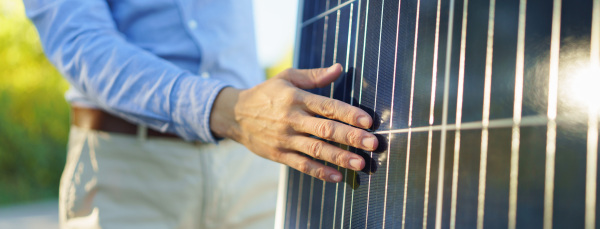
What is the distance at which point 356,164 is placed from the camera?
47.3 inches

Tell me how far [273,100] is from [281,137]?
112 millimetres

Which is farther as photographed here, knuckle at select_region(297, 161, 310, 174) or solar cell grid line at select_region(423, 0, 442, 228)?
knuckle at select_region(297, 161, 310, 174)

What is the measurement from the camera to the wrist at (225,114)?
1588 millimetres

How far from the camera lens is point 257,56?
2.66 m

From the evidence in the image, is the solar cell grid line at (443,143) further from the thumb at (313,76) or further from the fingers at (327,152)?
the thumb at (313,76)

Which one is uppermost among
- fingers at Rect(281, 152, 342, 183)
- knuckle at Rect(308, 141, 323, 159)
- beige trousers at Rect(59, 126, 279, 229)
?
knuckle at Rect(308, 141, 323, 159)

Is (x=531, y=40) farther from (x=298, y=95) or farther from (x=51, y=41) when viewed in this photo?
(x=51, y=41)

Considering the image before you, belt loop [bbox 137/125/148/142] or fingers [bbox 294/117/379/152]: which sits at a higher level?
fingers [bbox 294/117/379/152]

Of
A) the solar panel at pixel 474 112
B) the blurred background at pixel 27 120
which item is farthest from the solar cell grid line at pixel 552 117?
the blurred background at pixel 27 120

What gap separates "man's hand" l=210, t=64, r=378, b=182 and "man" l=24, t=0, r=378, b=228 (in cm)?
1

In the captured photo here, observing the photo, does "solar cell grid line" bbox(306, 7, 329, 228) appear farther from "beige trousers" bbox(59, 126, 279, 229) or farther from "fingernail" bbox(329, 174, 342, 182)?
"beige trousers" bbox(59, 126, 279, 229)

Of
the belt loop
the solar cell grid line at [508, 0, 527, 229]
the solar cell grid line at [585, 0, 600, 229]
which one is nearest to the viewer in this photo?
the solar cell grid line at [585, 0, 600, 229]

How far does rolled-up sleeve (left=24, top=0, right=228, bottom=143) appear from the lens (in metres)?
1.72

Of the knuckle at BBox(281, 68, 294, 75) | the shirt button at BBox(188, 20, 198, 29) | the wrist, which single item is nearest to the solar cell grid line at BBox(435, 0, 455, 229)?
the knuckle at BBox(281, 68, 294, 75)
